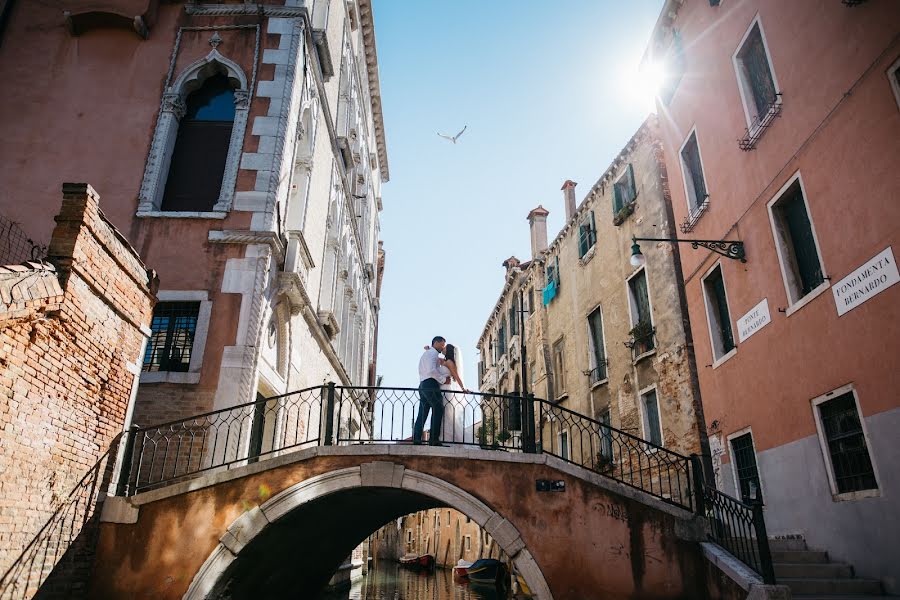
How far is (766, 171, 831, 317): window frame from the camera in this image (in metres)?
7.49

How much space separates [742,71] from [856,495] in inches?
260

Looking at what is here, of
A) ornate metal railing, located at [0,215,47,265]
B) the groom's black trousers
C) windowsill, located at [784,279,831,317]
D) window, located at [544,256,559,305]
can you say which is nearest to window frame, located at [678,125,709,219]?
windowsill, located at [784,279,831,317]

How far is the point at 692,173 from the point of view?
38.5ft

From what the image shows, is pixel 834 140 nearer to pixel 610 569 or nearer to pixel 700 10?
pixel 700 10

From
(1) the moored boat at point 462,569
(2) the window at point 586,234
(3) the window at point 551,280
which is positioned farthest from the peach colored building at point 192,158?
(1) the moored boat at point 462,569

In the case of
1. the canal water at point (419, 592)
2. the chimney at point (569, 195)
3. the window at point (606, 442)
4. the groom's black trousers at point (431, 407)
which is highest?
the chimney at point (569, 195)

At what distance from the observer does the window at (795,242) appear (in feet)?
26.2

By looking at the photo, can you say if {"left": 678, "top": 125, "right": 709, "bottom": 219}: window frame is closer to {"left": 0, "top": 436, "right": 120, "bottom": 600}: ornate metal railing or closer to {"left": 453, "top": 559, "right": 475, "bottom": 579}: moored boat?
{"left": 0, "top": 436, "right": 120, "bottom": 600}: ornate metal railing

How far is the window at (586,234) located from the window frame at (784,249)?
8.79m

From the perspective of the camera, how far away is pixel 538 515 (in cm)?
785

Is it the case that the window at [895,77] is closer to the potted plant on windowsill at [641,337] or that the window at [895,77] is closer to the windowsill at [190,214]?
the potted plant on windowsill at [641,337]

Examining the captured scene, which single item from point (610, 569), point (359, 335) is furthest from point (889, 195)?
point (359, 335)

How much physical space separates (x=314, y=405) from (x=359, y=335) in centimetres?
807

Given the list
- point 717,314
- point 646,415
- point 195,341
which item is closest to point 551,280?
point 646,415
